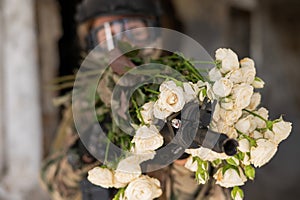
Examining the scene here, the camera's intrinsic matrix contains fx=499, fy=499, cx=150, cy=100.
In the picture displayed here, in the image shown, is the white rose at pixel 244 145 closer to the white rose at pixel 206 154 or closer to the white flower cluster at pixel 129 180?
the white rose at pixel 206 154

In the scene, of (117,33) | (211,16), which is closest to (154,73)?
(117,33)

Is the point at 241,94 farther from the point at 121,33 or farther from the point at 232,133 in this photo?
the point at 121,33

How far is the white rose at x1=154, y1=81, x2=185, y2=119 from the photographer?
59 centimetres

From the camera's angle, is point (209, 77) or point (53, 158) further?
point (53, 158)

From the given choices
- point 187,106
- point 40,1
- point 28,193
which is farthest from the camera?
point 40,1

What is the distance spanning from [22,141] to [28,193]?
0.49 feet

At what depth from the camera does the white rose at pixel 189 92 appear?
61 cm

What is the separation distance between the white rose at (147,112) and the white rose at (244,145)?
12 cm

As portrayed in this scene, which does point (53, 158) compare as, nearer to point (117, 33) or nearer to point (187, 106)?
point (117, 33)

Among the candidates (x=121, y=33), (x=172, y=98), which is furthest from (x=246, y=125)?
(x=121, y=33)

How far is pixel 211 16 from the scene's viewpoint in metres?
2.11

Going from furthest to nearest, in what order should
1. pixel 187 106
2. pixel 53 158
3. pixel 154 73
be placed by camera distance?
pixel 53 158 < pixel 154 73 < pixel 187 106

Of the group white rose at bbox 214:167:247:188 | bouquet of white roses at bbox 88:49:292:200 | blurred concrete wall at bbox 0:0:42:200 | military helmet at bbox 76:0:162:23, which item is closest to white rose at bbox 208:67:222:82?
bouquet of white roses at bbox 88:49:292:200

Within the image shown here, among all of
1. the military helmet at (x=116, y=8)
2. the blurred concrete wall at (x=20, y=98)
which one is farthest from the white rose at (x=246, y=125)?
the blurred concrete wall at (x=20, y=98)
